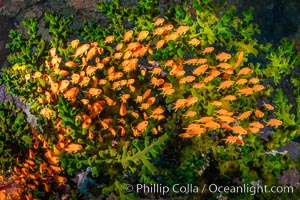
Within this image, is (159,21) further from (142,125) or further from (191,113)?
(142,125)

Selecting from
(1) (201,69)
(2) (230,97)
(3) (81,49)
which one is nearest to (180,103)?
(1) (201,69)

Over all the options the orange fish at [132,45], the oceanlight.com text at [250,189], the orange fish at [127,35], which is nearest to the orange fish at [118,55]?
the orange fish at [132,45]

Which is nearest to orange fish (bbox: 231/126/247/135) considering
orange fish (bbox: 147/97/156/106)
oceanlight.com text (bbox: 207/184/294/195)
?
oceanlight.com text (bbox: 207/184/294/195)

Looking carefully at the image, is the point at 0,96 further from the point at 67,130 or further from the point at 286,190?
the point at 286,190

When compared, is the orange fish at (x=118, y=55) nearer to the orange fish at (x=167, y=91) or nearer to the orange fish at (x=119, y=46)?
the orange fish at (x=119, y=46)

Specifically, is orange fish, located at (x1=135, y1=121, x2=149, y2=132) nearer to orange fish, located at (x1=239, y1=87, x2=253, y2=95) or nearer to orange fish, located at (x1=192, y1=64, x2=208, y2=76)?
orange fish, located at (x1=192, y1=64, x2=208, y2=76)
